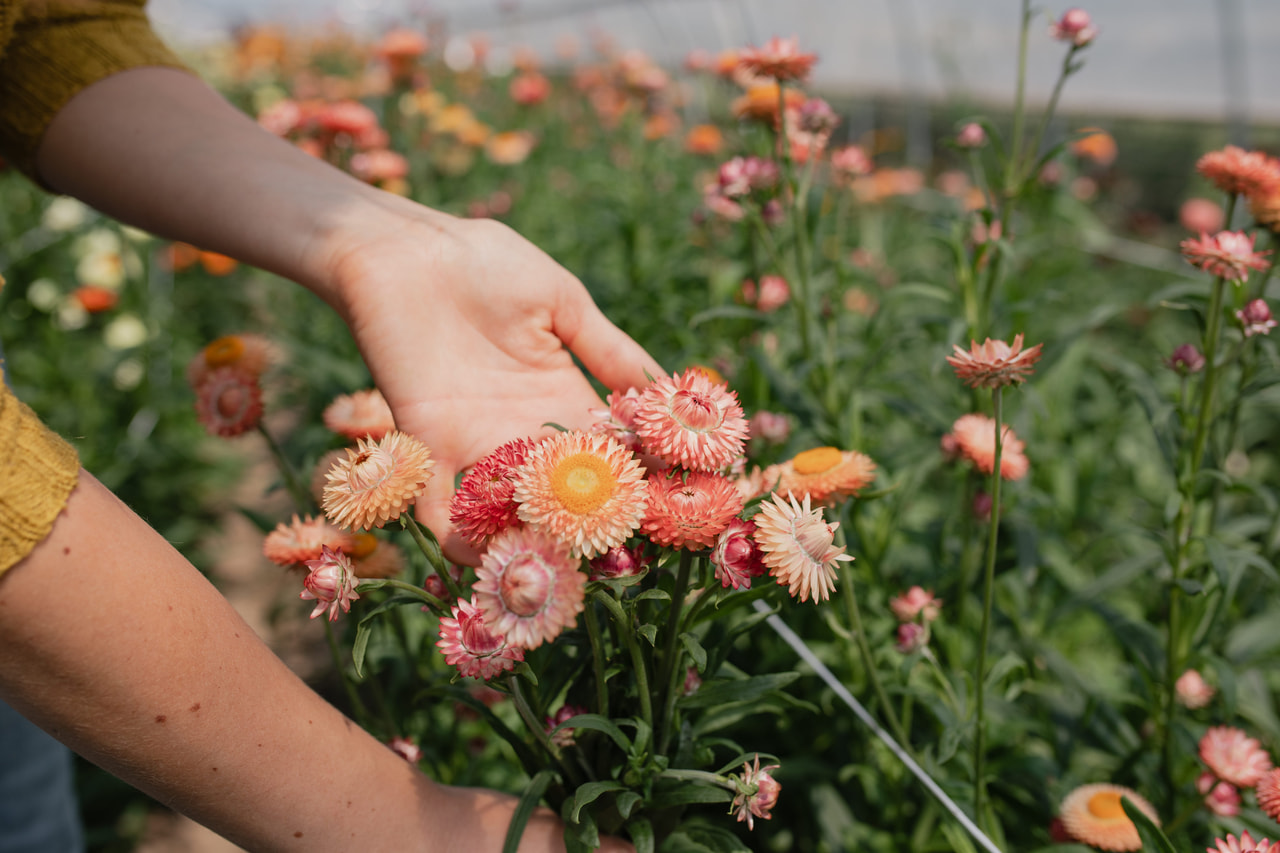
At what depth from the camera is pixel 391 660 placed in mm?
1615

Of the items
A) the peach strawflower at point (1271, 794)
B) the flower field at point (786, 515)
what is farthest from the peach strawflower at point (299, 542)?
the peach strawflower at point (1271, 794)

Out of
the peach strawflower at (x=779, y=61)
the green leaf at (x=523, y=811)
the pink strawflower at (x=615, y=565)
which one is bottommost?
the green leaf at (x=523, y=811)

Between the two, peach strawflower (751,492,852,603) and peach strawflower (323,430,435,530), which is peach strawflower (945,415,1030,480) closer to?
peach strawflower (751,492,852,603)

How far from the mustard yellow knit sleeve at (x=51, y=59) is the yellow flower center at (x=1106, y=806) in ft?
6.02

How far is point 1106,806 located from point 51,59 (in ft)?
6.27

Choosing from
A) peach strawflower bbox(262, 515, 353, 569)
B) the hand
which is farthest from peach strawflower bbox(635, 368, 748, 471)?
peach strawflower bbox(262, 515, 353, 569)

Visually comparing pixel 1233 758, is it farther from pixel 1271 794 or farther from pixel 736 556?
pixel 736 556

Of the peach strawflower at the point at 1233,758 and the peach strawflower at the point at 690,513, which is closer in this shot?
the peach strawflower at the point at 690,513

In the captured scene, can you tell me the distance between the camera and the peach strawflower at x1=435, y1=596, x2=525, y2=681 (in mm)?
749

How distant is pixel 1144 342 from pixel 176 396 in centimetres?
439

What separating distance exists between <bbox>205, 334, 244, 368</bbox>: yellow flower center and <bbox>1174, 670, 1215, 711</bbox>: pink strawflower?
1718mm

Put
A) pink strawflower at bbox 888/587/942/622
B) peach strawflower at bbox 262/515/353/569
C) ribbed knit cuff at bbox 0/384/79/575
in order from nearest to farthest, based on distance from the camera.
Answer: ribbed knit cuff at bbox 0/384/79/575, peach strawflower at bbox 262/515/353/569, pink strawflower at bbox 888/587/942/622

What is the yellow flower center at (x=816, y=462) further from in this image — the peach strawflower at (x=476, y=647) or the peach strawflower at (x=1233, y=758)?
the peach strawflower at (x=1233, y=758)

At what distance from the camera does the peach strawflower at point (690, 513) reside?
81cm
